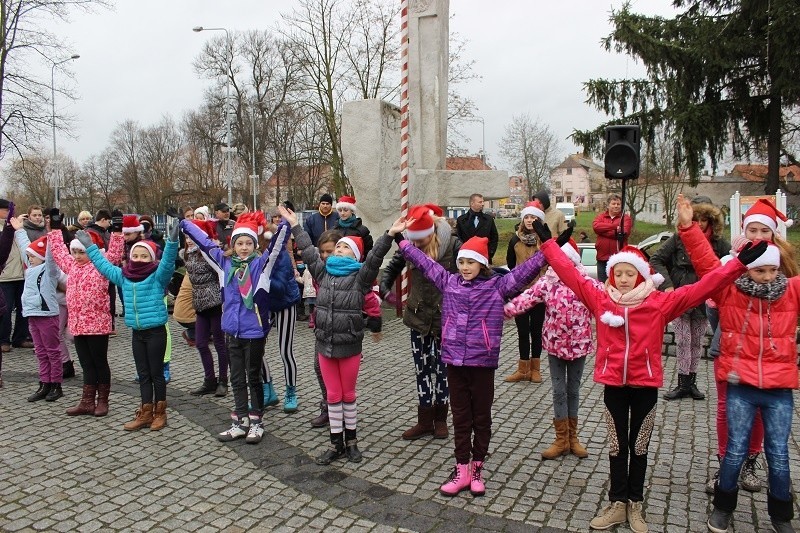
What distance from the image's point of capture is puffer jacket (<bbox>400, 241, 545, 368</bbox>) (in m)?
4.29

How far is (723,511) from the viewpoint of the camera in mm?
3756

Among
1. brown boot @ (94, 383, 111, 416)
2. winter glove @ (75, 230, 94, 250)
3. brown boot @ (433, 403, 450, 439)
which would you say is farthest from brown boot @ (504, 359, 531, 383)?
winter glove @ (75, 230, 94, 250)

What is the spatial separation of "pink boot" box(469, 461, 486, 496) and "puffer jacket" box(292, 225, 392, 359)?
1250 mm

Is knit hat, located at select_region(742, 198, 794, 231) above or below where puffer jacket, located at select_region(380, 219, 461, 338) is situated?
Result: above

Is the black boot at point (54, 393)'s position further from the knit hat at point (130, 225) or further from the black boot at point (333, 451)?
the black boot at point (333, 451)

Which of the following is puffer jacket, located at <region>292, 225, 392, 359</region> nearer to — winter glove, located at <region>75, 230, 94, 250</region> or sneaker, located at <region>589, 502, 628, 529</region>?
sneaker, located at <region>589, 502, 628, 529</region>

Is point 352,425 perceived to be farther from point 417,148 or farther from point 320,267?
point 417,148

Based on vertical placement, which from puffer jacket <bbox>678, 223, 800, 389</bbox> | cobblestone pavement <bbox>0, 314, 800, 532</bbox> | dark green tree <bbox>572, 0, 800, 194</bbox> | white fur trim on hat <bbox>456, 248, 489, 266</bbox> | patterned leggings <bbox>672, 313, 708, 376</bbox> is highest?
dark green tree <bbox>572, 0, 800, 194</bbox>

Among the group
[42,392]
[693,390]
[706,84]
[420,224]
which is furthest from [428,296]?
[706,84]

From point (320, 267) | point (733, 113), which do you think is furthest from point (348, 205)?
point (733, 113)

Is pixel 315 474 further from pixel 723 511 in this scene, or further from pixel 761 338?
pixel 761 338

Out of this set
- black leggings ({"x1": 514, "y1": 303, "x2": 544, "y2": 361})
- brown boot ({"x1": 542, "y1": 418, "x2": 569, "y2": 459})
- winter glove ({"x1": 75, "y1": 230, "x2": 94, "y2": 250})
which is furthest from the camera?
black leggings ({"x1": 514, "y1": 303, "x2": 544, "y2": 361})

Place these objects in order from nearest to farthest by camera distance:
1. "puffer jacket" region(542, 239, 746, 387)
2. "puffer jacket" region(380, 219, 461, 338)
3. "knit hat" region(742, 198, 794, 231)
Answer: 1. "puffer jacket" region(542, 239, 746, 387)
2. "knit hat" region(742, 198, 794, 231)
3. "puffer jacket" region(380, 219, 461, 338)

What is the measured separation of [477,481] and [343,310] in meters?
1.57
